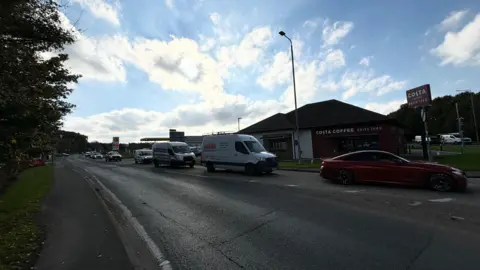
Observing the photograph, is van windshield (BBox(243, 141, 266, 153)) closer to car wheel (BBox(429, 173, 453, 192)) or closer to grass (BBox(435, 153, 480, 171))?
car wheel (BBox(429, 173, 453, 192))

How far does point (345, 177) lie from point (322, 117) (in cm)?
2180

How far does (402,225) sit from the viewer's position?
6320mm

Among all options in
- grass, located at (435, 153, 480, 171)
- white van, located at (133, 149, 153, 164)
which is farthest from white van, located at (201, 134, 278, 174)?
white van, located at (133, 149, 153, 164)

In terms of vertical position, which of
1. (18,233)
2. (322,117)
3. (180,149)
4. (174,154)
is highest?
(322,117)

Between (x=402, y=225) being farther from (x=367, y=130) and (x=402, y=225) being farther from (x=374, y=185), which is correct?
(x=367, y=130)

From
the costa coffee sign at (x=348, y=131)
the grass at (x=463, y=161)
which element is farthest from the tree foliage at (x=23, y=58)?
the costa coffee sign at (x=348, y=131)

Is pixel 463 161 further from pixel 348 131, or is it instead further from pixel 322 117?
pixel 322 117

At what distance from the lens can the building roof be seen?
30197 mm

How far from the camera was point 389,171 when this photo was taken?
11688 mm

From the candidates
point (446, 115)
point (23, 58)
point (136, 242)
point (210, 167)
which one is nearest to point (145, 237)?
point (136, 242)

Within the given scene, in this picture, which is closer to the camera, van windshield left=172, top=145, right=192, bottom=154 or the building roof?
van windshield left=172, top=145, right=192, bottom=154

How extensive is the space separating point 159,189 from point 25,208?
5.19m

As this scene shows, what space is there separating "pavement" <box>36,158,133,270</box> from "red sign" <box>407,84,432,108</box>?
20098mm

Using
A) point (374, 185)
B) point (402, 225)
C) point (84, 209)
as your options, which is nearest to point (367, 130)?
point (374, 185)
